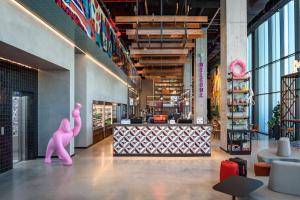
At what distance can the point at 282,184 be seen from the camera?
4.03m

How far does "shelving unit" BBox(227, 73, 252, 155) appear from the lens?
10.2 metres

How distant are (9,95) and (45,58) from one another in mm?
1389

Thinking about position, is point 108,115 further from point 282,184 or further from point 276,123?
point 282,184

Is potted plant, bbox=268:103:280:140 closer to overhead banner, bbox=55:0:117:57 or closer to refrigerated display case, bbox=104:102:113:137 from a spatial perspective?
refrigerated display case, bbox=104:102:113:137

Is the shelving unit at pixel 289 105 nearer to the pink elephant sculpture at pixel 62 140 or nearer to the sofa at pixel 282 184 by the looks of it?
the pink elephant sculpture at pixel 62 140

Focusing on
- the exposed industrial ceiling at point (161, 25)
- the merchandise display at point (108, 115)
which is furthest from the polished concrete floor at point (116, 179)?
the merchandise display at point (108, 115)

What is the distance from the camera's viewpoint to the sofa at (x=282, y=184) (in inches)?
153

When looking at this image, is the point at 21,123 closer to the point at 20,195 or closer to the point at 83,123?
the point at 83,123

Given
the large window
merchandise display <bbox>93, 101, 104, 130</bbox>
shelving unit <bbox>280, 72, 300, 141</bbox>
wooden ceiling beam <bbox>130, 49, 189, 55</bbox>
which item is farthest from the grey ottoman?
the large window

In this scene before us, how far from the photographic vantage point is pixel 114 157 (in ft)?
31.7

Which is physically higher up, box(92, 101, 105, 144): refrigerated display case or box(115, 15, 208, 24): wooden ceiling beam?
box(115, 15, 208, 24): wooden ceiling beam

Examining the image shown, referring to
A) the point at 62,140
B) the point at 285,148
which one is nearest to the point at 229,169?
the point at 285,148

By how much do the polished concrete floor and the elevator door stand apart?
1.21ft

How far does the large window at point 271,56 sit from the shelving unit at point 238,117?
15.1ft
